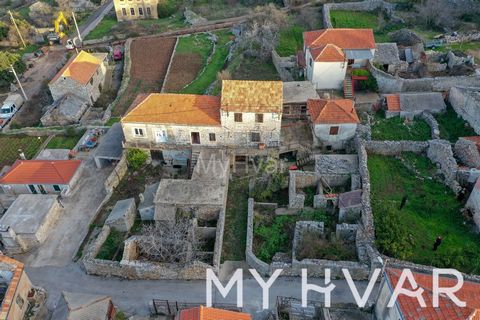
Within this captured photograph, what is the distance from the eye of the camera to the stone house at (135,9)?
243 ft

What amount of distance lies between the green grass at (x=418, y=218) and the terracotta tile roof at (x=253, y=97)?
10.2 metres

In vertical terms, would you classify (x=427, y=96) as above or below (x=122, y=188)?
above

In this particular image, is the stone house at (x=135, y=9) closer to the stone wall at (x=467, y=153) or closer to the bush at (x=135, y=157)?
the bush at (x=135, y=157)

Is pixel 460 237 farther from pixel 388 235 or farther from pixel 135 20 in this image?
pixel 135 20

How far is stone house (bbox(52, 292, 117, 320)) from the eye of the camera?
24.1 meters

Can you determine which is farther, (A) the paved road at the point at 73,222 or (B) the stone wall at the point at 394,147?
(B) the stone wall at the point at 394,147

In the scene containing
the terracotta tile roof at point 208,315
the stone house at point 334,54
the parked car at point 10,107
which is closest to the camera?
the terracotta tile roof at point 208,315

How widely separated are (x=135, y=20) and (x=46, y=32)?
1620 centimetres

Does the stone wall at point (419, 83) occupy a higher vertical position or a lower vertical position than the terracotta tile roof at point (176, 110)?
lower

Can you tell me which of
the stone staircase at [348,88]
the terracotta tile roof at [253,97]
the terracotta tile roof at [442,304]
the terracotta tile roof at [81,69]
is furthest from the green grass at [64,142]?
the terracotta tile roof at [442,304]

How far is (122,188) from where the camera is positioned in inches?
1419

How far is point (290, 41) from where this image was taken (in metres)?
54.6

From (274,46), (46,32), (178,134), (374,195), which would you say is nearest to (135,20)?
(46,32)

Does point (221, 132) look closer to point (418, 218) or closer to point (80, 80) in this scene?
point (418, 218)
